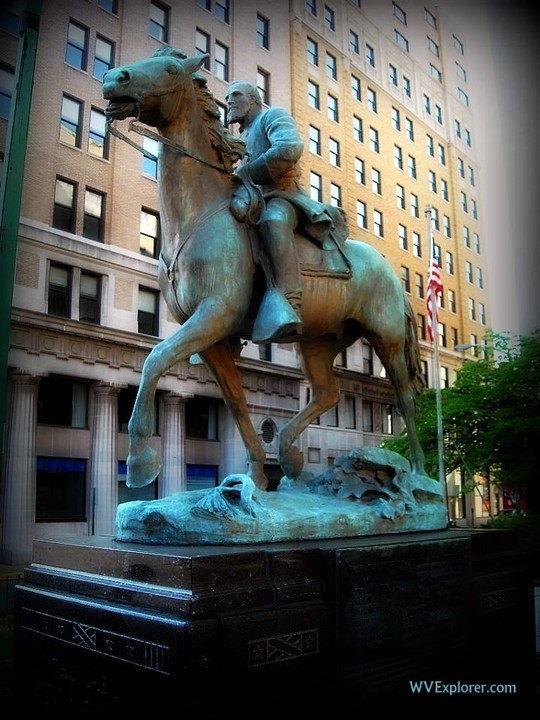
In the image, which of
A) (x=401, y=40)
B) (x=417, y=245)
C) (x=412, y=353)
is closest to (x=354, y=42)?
(x=401, y=40)

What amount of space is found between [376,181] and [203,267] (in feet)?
133

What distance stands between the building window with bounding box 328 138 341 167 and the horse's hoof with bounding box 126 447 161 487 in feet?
120

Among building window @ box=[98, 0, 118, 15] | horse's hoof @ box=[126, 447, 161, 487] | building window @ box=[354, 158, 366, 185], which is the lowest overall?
horse's hoof @ box=[126, 447, 161, 487]

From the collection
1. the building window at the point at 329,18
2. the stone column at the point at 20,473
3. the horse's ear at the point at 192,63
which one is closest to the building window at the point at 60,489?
the stone column at the point at 20,473

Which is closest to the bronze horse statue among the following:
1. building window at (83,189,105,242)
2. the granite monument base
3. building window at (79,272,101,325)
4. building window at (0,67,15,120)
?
the granite monument base

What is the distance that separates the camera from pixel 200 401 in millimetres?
30406

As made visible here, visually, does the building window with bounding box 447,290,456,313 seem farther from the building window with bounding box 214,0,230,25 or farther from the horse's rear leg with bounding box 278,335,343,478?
the horse's rear leg with bounding box 278,335,343,478

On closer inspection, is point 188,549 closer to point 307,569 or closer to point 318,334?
point 307,569

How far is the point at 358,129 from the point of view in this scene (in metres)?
42.8

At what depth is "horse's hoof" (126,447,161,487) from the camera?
5.19 m

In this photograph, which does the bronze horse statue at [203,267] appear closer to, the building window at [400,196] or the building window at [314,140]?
the building window at [314,140]

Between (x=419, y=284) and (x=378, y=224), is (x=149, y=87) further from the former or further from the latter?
(x=419, y=284)

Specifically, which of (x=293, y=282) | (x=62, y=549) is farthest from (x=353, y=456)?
(x=62, y=549)

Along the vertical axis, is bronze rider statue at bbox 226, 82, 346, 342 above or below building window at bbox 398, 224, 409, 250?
below
